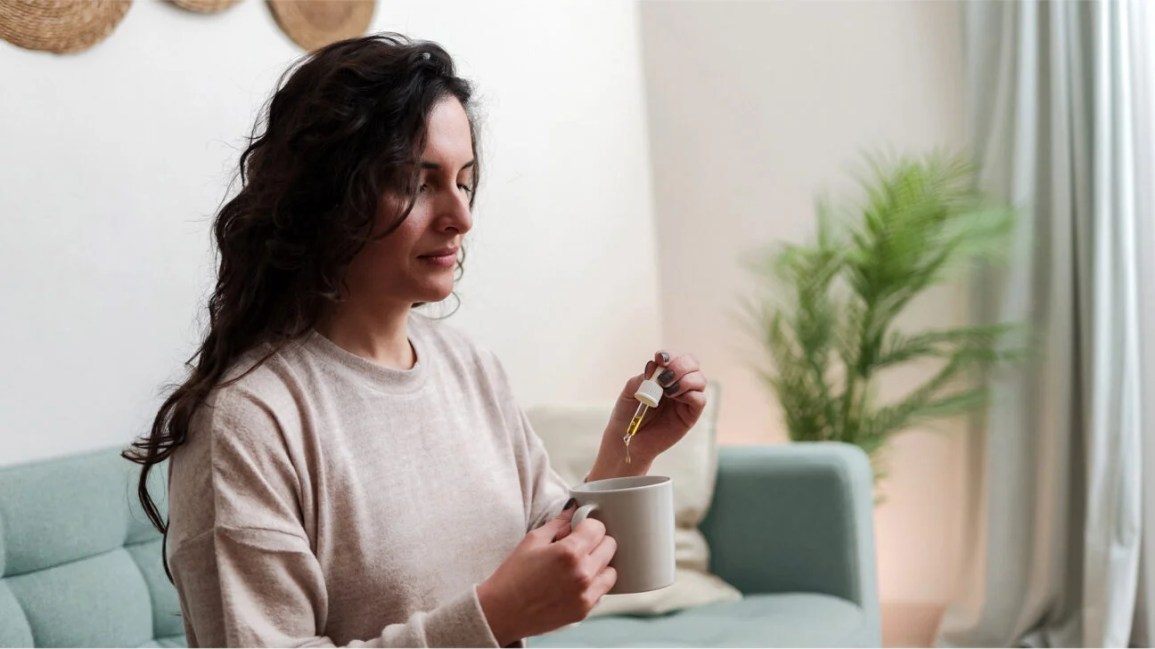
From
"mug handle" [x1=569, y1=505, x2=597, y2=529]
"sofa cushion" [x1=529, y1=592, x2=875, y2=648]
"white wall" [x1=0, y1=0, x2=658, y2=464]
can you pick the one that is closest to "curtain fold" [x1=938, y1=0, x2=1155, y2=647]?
"sofa cushion" [x1=529, y1=592, x2=875, y2=648]

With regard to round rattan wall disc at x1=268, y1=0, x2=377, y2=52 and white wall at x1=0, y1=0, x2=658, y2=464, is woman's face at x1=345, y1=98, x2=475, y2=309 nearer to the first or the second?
white wall at x1=0, y1=0, x2=658, y2=464

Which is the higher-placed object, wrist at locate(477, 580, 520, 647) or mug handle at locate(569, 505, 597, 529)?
mug handle at locate(569, 505, 597, 529)

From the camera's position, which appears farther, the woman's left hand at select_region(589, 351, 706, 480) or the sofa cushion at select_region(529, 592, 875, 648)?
A: the sofa cushion at select_region(529, 592, 875, 648)

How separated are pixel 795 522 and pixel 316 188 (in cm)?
148

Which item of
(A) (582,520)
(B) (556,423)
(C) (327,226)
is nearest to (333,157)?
(C) (327,226)

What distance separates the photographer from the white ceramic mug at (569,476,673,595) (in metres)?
1.00

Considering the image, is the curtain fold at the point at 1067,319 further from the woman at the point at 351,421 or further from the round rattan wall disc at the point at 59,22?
the round rattan wall disc at the point at 59,22

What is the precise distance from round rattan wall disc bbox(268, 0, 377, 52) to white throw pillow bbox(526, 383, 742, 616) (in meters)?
0.88

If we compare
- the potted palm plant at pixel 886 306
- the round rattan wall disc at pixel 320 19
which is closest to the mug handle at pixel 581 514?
the round rattan wall disc at pixel 320 19

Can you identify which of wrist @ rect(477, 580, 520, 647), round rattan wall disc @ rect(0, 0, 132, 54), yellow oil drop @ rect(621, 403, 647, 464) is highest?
round rattan wall disc @ rect(0, 0, 132, 54)

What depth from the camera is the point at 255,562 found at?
37.1 inches

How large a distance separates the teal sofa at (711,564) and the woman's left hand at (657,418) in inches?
29.6

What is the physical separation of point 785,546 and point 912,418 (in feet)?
3.04

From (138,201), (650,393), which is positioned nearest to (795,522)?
(650,393)
